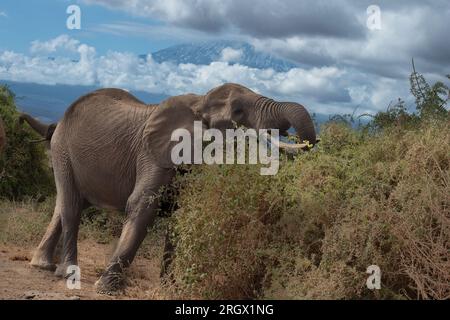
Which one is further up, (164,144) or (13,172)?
(164,144)

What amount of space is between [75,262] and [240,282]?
3.71m

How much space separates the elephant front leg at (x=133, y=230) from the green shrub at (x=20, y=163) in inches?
315

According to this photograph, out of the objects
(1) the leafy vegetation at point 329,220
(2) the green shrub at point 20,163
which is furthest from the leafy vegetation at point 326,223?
(2) the green shrub at point 20,163

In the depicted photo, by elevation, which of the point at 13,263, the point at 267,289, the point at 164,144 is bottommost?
the point at 13,263

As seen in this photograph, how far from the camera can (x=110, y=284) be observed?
360 inches

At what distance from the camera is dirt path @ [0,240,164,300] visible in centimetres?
883

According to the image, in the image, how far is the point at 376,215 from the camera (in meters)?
7.41

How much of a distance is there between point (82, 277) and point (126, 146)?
7.44 feet

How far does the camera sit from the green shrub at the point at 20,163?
55.2 ft

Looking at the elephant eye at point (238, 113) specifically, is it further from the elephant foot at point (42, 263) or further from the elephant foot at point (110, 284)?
the elephant foot at point (42, 263)

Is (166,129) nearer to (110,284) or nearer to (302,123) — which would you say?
(302,123)
